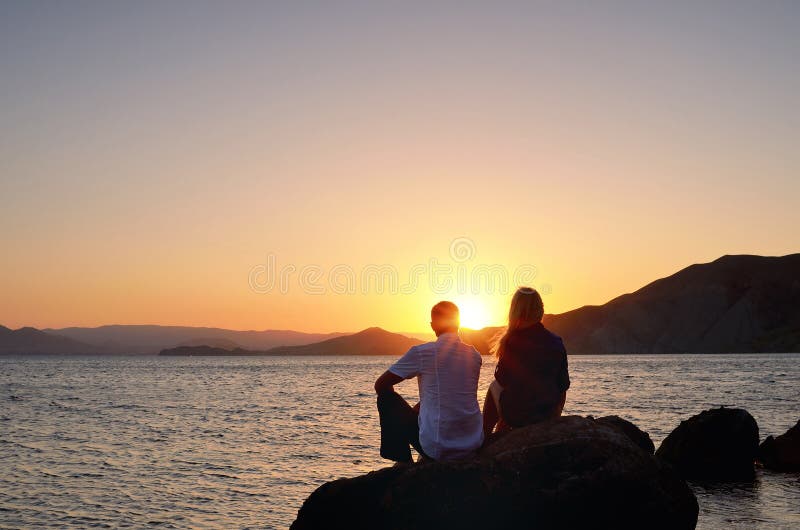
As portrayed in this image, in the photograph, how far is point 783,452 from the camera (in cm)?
Result: 1973

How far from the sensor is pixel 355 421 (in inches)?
1432

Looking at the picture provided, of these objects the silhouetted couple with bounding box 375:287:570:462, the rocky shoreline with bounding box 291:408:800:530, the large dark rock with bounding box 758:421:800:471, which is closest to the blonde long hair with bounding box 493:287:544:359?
the silhouetted couple with bounding box 375:287:570:462

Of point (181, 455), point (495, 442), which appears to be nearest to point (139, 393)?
point (181, 455)

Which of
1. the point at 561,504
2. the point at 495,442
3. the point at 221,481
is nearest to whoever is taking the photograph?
the point at 561,504

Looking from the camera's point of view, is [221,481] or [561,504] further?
[221,481]

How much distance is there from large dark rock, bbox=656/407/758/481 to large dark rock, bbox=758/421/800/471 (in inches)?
40.0

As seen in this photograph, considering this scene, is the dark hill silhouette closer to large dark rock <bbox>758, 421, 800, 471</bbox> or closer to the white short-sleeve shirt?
large dark rock <bbox>758, 421, 800, 471</bbox>

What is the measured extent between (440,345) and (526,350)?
112cm

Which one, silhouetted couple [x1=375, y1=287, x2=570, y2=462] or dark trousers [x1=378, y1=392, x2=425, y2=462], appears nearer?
silhouetted couple [x1=375, y1=287, x2=570, y2=462]

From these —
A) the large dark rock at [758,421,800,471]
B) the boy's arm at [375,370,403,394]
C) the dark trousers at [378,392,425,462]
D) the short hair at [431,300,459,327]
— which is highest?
the short hair at [431,300,459,327]

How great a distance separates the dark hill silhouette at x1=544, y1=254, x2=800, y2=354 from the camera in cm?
16850

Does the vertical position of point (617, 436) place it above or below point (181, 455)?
above

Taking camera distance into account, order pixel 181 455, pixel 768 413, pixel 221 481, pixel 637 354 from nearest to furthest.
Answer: pixel 221 481
pixel 181 455
pixel 768 413
pixel 637 354

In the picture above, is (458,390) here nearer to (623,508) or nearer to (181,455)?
(623,508)
